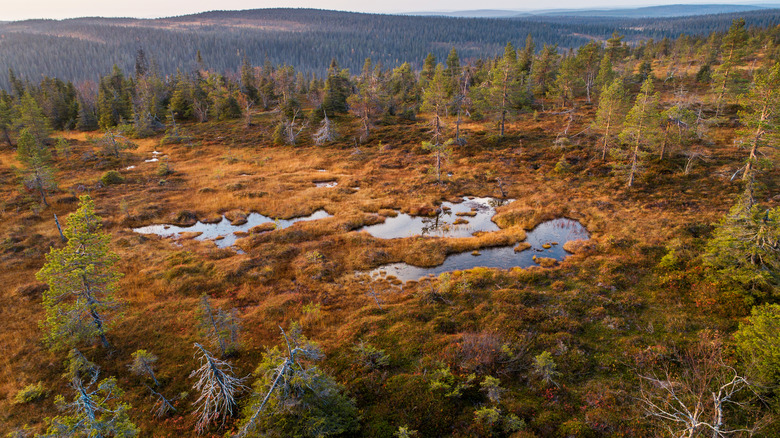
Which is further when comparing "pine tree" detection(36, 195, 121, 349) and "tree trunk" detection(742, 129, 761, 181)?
"tree trunk" detection(742, 129, 761, 181)

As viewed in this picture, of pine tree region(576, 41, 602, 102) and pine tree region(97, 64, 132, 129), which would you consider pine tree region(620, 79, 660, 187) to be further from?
pine tree region(97, 64, 132, 129)

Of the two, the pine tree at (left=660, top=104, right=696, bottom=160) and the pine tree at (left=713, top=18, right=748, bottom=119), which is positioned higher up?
the pine tree at (left=713, top=18, right=748, bottom=119)

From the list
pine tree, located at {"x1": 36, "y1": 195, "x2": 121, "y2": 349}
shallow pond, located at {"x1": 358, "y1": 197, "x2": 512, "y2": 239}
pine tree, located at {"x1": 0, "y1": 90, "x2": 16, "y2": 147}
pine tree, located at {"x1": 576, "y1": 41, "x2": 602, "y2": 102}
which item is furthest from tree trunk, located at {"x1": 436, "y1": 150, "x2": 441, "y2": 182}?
pine tree, located at {"x1": 0, "y1": 90, "x2": 16, "y2": 147}

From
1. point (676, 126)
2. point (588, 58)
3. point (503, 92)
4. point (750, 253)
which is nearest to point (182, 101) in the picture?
point (503, 92)

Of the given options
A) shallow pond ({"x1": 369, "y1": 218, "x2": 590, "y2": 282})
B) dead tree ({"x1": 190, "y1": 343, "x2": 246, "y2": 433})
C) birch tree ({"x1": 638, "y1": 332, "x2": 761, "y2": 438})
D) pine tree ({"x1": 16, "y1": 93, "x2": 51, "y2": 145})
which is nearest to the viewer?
birch tree ({"x1": 638, "y1": 332, "x2": 761, "y2": 438})

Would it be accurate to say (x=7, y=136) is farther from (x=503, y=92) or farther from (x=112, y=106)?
(x=503, y=92)

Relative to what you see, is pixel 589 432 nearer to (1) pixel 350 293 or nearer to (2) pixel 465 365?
(2) pixel 465 365

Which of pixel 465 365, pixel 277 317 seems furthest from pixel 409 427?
pixel 277 317
